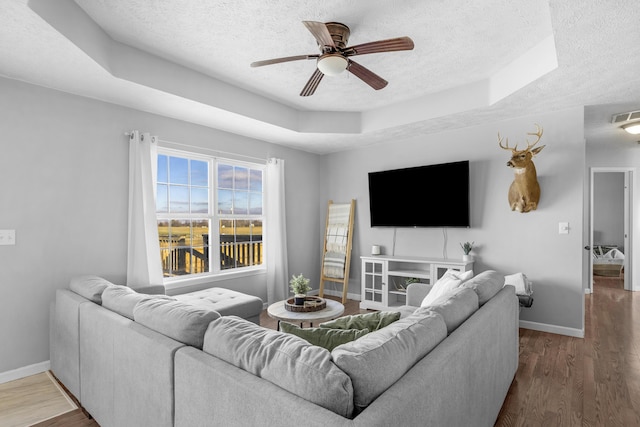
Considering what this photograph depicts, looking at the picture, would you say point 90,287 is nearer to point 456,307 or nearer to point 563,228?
point 456,307

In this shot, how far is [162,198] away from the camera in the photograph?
12.6 feet

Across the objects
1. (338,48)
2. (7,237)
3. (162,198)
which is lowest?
(7,237)

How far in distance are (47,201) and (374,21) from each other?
307 cm

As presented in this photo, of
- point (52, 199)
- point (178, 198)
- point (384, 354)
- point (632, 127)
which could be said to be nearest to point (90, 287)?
point (52, 199)

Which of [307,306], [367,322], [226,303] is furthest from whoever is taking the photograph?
[226,303]

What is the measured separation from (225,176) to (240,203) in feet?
1.42

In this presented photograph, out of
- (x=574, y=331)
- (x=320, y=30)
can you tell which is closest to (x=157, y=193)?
(x=320, y=30)

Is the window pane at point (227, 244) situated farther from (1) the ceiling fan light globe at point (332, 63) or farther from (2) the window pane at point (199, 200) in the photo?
(1) the ceiling fan light globe at point (332, 63)

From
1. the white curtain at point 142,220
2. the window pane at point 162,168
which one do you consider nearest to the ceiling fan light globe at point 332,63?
the white curtain at point 142,220

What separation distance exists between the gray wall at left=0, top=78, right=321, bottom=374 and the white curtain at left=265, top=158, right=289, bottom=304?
1.67 m

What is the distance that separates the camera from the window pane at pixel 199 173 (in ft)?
13.6

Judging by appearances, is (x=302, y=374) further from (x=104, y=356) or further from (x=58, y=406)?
(x=58, y=406)

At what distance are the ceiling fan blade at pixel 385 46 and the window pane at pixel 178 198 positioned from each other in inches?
104

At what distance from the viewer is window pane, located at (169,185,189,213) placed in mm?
3935
